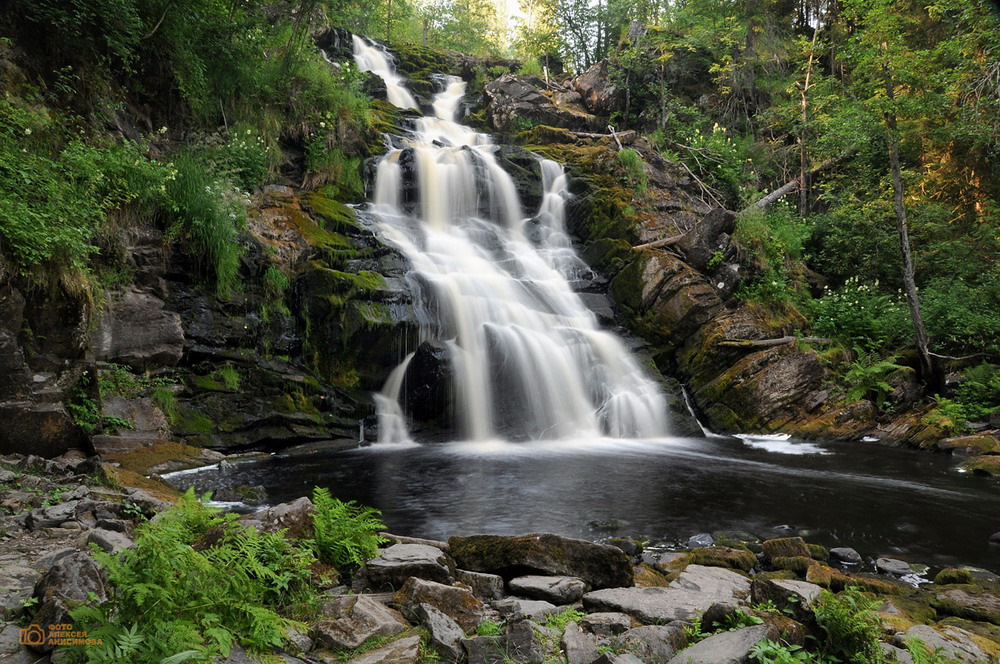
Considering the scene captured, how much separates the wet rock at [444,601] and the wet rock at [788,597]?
1.94 metres

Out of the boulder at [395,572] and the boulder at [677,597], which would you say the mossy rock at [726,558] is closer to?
the boulder at [677,597]

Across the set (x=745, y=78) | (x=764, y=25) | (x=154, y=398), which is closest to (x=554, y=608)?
(x=154, y=398)

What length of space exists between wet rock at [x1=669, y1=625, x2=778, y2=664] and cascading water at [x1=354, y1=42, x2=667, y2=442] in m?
9.80

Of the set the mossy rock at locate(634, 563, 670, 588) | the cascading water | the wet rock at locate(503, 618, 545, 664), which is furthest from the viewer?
the cascading water

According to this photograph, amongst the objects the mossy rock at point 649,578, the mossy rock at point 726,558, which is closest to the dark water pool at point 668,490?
the mossy rock at point 726,558

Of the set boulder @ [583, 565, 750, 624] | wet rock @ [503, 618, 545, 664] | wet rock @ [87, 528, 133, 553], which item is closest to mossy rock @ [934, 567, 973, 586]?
boulder @ [583, 565, 750, 624]

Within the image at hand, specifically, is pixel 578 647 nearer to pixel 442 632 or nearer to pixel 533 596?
pixel 442 632

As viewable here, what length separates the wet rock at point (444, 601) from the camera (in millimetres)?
3557

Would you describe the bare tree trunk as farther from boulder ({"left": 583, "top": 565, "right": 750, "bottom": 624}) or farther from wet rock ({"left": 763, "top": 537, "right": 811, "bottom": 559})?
boulder ({"left": 583, "top": 565, "right": 750, "bottom": 624})

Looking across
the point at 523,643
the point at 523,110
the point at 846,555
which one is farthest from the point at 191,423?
the point at 523,110

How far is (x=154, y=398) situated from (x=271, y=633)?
8.57 m

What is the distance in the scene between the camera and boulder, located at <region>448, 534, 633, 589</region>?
4.54 meters

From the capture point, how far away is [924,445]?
473 inches

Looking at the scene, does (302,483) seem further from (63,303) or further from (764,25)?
(764,25)
